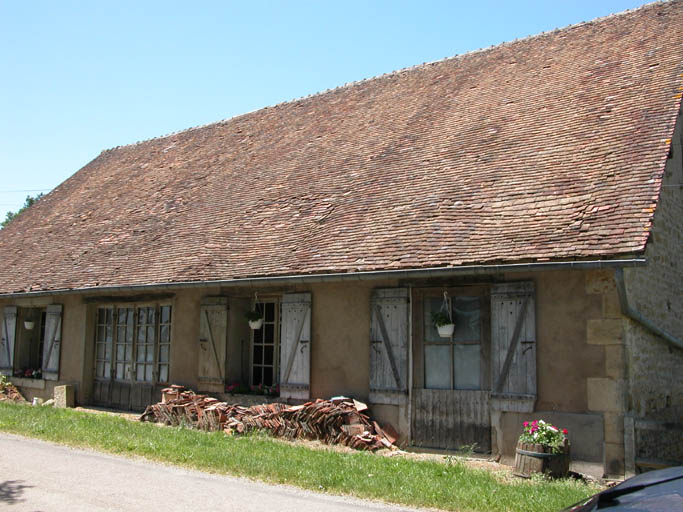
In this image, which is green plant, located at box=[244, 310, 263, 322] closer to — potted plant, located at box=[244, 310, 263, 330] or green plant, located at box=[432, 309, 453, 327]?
potted plant, located at box=[244, 310, 263, 330]

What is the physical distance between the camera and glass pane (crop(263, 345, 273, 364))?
35.4ft

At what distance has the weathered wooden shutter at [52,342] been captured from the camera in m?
13.1

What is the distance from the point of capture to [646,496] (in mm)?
2348

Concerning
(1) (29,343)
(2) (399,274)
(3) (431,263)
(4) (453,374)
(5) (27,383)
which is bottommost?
(5) (27,383)

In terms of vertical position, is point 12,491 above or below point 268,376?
below

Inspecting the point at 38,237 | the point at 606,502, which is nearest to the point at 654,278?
the point at 606,502

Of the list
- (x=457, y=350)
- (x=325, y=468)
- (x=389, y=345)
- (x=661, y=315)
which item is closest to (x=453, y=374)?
(x=457, y=350)

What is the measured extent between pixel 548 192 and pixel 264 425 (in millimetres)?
4900

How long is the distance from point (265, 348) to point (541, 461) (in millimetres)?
5251

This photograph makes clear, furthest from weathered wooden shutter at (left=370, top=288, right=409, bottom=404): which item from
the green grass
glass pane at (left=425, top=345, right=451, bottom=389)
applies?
the green grass

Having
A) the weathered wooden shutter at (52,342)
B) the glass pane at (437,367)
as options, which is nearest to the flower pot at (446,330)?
the glass pane at (437,367)

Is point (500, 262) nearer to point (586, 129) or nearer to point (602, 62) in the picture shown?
point (586, 129)

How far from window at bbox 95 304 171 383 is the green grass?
88.0 inches

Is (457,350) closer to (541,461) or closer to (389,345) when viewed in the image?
(389,345)
